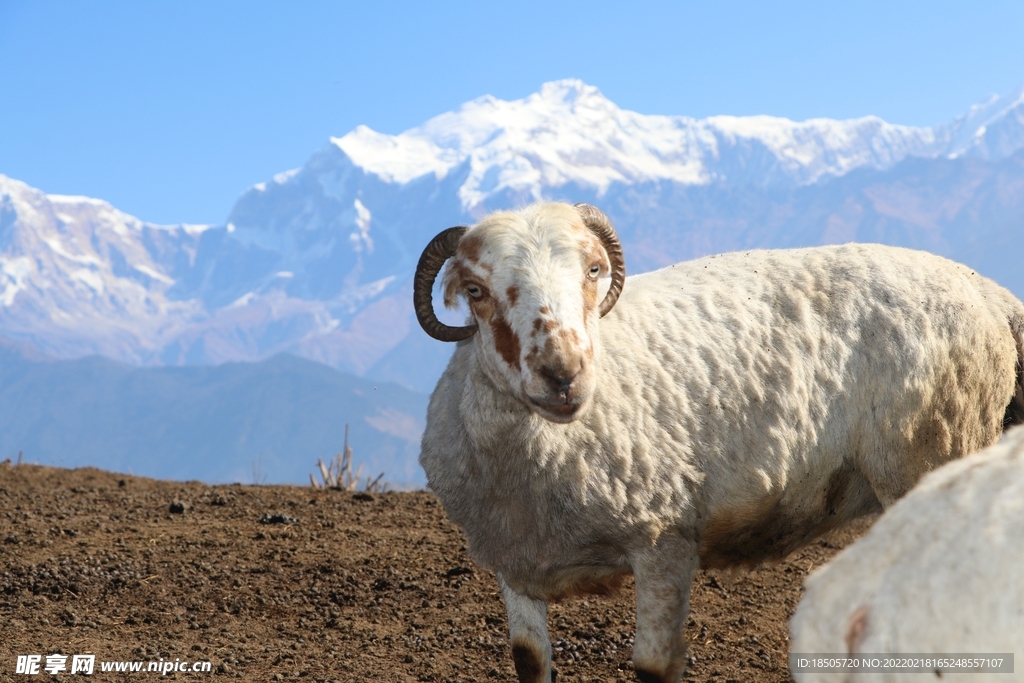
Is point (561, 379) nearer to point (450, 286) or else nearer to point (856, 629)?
point (450, 286)

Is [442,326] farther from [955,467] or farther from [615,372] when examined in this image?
[955,467]

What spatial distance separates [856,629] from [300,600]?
241 inches

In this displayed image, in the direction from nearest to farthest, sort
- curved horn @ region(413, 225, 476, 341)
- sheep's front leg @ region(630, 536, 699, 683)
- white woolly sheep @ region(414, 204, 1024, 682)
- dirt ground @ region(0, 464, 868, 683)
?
sheep's front leg @ region(630, 536, 699, 683) < white woolly sheep @ region(414, 204, 1024, 682) < curved horn @ region(413, 225, 476, 341) < dirt ground @ region(0, 464, 868, 683)

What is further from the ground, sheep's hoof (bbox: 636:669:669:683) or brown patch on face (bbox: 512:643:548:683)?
brown patch on face (bbox: 512:643:548:683)

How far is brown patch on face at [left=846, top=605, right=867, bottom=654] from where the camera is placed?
2.39 m

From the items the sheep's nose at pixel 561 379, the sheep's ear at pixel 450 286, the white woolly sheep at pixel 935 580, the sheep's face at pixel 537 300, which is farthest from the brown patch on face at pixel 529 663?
the white woolly sheep at pixel 935 580

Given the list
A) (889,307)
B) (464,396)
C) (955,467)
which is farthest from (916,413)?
(955,467)

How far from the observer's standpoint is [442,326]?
19.4 feet

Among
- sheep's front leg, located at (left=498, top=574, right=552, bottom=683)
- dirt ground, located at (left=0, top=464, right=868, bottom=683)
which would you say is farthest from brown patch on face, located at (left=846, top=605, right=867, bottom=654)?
dirt ground, located at (left=0, top=464, right=868, bottom=683)

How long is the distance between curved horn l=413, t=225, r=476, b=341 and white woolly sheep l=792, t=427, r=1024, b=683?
343 centimetres

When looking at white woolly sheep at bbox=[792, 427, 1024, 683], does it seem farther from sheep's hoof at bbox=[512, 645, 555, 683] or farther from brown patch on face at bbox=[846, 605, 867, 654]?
sheep's hoof at bbox=[512, 645, 555, 683]

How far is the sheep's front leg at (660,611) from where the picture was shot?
16.6ft

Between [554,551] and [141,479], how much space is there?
28.2 ft

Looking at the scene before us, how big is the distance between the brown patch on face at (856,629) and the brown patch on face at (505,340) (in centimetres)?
284
